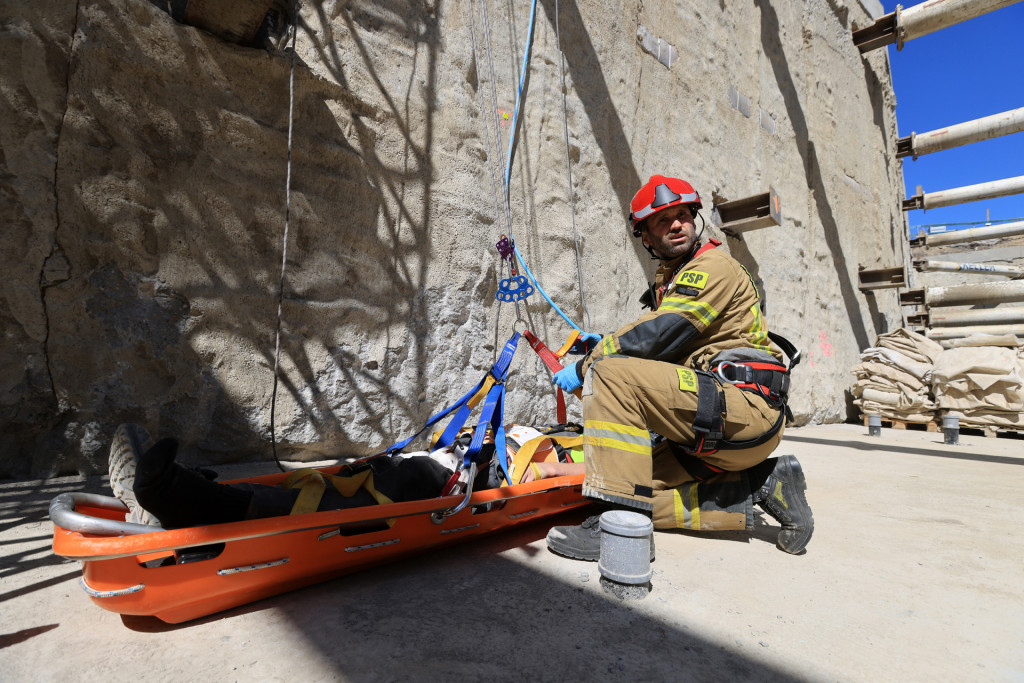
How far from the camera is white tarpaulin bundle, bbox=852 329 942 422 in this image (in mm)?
6492

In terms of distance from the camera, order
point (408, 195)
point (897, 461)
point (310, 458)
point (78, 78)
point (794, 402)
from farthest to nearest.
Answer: point (794, 402) < point (897, 461) < point (408, 195) < point (310, 458) < point (78, 78)

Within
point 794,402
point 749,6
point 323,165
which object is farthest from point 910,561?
point 749,6

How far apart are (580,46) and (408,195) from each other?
236cm

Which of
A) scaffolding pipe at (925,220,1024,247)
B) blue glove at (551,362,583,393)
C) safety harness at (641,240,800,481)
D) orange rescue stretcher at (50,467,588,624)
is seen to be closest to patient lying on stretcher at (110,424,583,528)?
orange rescue stretcher at (50,467,588,624)

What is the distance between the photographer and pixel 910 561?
6.45 feet

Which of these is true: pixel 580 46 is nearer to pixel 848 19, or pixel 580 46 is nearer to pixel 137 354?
pixel 137 354

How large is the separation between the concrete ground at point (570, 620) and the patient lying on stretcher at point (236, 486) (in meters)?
0.25

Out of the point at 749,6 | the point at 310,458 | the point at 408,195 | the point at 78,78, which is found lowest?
the point at 310,458

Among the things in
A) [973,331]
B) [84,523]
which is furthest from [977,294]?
[84,523]

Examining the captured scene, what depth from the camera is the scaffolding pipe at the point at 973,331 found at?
335 inches

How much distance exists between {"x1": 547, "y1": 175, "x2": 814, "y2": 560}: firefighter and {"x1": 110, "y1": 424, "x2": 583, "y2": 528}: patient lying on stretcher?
1.45ft

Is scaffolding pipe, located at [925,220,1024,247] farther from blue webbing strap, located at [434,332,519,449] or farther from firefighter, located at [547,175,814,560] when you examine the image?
blue webbing strap, located at [434,332,519,449]

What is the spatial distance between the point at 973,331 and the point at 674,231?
9.49 metres

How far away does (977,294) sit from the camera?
340 inches
